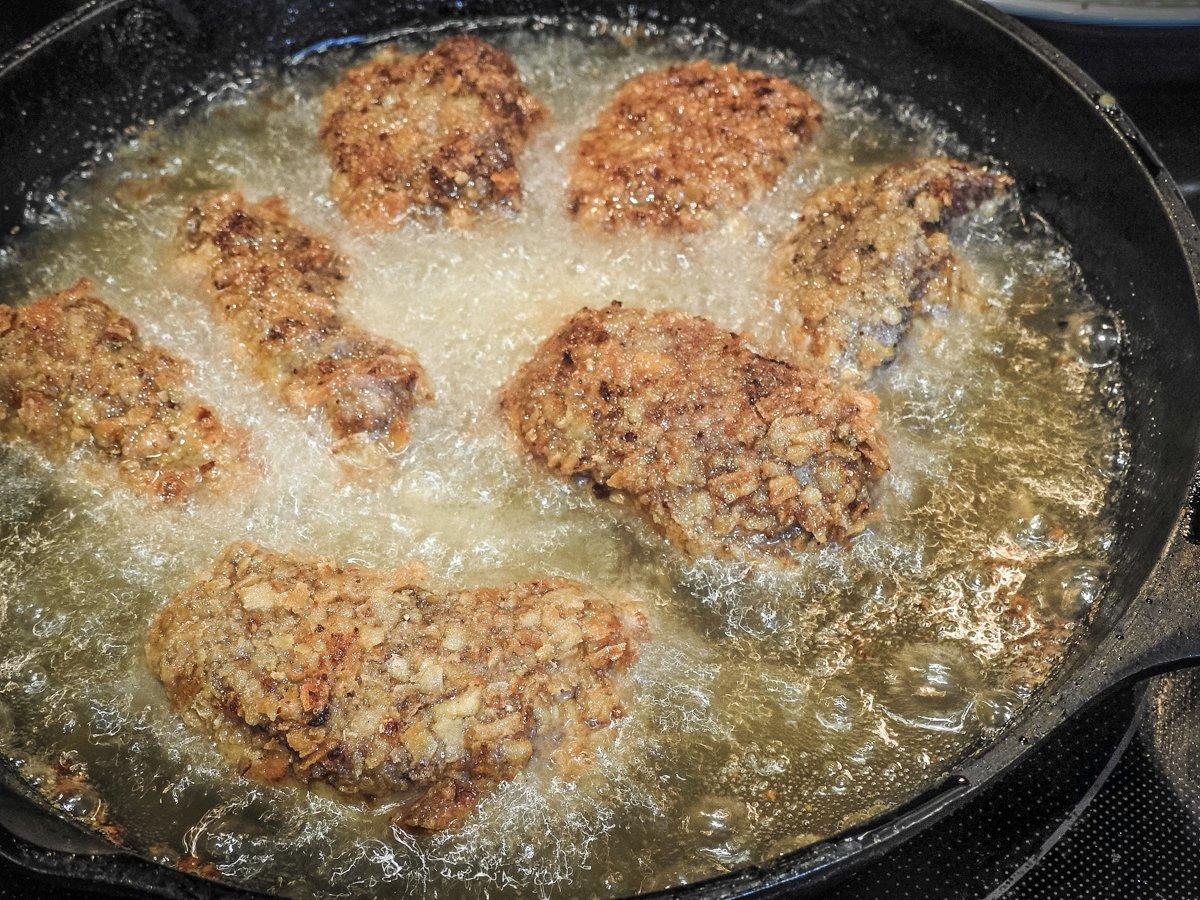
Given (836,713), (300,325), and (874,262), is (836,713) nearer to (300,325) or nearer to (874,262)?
(874,262)

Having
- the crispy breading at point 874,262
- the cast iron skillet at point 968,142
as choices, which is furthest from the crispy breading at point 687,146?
the cast iron skillet at point 968,142

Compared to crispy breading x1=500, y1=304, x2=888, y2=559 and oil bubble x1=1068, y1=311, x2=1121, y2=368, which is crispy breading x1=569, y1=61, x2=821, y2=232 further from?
oil bubble x1=1068, y1=311, x2=1121, y2=368

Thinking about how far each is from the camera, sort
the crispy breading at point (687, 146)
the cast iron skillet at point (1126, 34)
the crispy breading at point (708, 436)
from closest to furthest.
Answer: the crispy breading at point (708, 436), the crispy breading at point (687, 146), the cast iron skillet at point (1126, 34)

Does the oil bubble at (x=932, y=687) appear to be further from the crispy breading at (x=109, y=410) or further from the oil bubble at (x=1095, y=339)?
the crispy breading at (x=109, y=410)

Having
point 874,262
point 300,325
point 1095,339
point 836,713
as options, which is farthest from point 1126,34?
point 300,325

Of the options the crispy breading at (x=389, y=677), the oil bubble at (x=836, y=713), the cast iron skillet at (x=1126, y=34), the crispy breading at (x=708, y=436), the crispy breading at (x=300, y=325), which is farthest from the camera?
the cast iron skillet at (x=1126, y=34)

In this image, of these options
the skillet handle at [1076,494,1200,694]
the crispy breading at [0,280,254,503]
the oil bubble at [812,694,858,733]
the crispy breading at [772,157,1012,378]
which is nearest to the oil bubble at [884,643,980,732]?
the oil bubble at [812,694,858,733]
